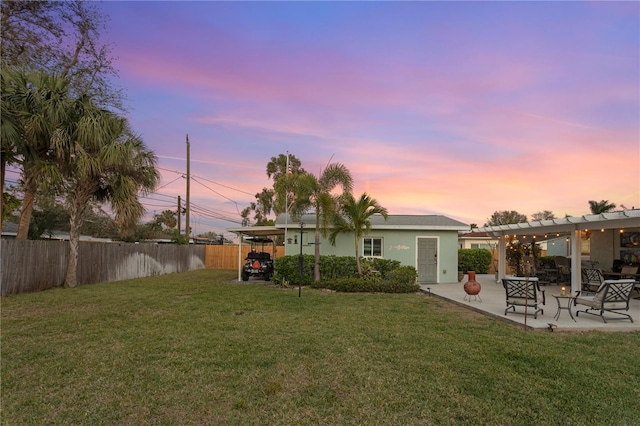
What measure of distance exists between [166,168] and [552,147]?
2416 centimetres

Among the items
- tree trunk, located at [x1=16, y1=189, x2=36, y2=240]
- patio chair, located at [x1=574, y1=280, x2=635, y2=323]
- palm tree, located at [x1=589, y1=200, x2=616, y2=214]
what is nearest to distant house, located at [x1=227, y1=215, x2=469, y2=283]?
patio chair, located at [x1=574, y1=280, x2=635, y2=323]

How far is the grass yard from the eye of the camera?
346 cm

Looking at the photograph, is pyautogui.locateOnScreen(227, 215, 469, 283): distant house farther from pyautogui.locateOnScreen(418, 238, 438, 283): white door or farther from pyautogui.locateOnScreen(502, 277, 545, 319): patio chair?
pyautogui.locateOnScreen(502, 277, 545, 319): patio chair

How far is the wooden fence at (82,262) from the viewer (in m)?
10.7

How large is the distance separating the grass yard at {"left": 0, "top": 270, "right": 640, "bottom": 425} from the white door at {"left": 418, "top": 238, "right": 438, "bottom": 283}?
741 centimetres

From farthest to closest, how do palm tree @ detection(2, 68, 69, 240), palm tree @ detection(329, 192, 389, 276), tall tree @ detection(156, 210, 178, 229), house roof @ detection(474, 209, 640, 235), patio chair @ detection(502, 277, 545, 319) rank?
tall tree @ detection(156, 210, 178, 229) → palm tree @ detection(329, 192, 389, 276) → palm tree @ detection(2, 68, 69, 240) → house roof @ detection(474, 209, 640, 235) → patio chair @ detection(502, 277, 545, 319)

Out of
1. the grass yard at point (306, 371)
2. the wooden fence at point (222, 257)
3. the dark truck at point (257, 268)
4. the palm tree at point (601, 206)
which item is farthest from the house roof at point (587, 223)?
the palm tree at point (601, 206)

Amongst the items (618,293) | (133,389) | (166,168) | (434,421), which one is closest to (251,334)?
Result: (133,389)

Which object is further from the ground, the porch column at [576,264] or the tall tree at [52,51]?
the tall tree at [52,51]

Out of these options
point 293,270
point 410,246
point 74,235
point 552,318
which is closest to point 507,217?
point 410,246

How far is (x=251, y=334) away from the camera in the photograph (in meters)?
6.43

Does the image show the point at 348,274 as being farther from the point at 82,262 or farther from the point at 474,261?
the point at 474,261

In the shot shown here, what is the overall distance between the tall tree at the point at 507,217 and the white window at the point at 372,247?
37248 mm

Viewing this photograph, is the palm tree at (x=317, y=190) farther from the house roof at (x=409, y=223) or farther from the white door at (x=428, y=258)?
the white door at (x=428, y=258)
